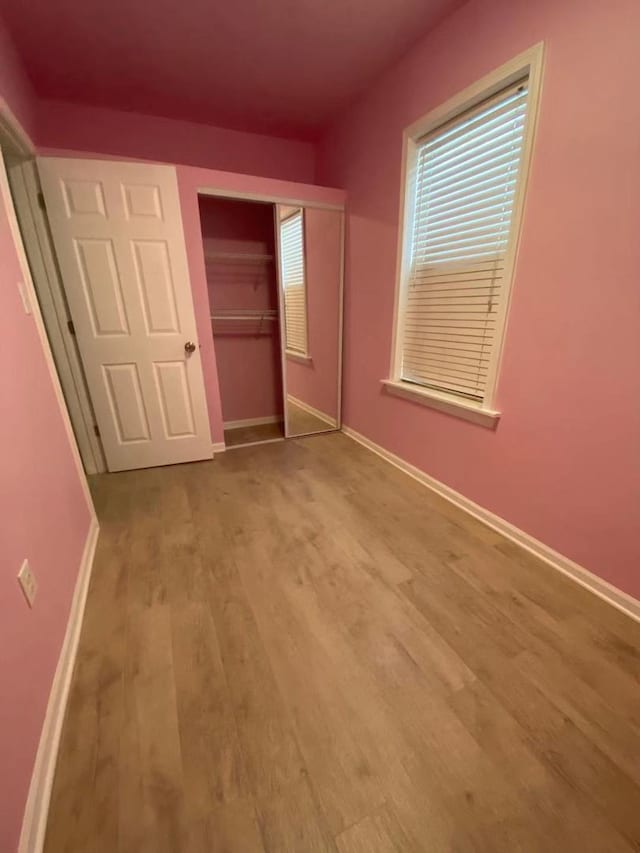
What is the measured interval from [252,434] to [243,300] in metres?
1.39

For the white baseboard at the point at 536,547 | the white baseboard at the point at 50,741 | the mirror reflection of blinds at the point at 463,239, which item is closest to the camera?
the white baseboard at the point at 50,741

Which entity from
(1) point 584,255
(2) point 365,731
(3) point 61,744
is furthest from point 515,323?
(3) point 61,744

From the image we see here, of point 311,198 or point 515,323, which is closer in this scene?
point 515,323

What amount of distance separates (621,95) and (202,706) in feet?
8.63

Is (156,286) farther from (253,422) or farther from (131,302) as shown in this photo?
(253,422)

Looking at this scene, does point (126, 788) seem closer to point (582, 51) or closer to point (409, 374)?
point (409, 374)

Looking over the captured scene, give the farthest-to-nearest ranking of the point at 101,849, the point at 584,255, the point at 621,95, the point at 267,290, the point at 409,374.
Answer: the point at 267,290
the point at 409,374
the point at 584,255
the point at 621,95
the point at 101,849

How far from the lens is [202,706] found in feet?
3.66

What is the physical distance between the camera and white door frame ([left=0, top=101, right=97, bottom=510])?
1540 millimetres

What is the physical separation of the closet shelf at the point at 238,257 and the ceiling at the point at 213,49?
1031 mm

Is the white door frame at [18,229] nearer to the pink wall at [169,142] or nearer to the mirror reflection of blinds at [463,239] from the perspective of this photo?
the pink wall at [169,142]

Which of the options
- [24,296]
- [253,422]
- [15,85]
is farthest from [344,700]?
[15,85]

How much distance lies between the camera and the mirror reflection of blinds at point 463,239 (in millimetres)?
1714

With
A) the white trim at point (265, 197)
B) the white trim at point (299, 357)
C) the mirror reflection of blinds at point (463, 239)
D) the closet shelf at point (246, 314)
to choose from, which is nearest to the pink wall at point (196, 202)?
the white trim at point (265, 197)
